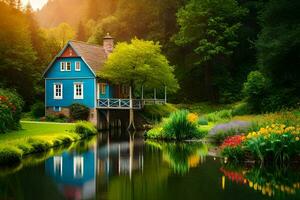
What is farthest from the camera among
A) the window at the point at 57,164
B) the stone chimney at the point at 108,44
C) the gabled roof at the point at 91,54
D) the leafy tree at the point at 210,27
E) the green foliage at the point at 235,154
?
the stone chimney at the point at 108,44

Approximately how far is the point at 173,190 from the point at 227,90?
3936 centimetres

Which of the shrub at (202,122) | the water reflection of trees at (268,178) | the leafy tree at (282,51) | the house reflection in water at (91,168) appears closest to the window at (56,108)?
the shrub at (202,122)

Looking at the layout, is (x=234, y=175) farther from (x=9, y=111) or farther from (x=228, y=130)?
(x=9, y=111)

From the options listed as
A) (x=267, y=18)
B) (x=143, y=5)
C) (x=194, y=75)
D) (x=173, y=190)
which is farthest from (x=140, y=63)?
(x=173, y=190)

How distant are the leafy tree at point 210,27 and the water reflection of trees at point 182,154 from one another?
23.9 meters

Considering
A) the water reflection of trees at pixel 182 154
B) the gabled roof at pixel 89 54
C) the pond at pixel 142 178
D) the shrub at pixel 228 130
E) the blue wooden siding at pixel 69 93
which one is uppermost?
the gabled roof at pixel 89 54

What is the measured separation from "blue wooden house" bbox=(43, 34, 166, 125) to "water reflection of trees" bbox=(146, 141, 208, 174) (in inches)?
616

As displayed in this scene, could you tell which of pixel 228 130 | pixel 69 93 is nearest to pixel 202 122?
pixel 228 130

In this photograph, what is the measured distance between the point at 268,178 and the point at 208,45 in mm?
35571

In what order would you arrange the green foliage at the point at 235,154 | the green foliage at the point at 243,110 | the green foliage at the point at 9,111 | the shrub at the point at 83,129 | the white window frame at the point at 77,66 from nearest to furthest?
1. the green foliage at the point at 235,154
2. the green foliage at the point at 9,111
3. the shrub at the point at 83,129
4. the green foliage at the point at 243,110
5. the white window frame at the point at 77,66

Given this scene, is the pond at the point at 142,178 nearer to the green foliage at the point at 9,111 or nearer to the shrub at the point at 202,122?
the green foliage at the point at 9,111

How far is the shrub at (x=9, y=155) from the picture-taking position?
767 inches

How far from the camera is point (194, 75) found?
57.2 meters

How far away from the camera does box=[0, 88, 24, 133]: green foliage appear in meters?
28.2
